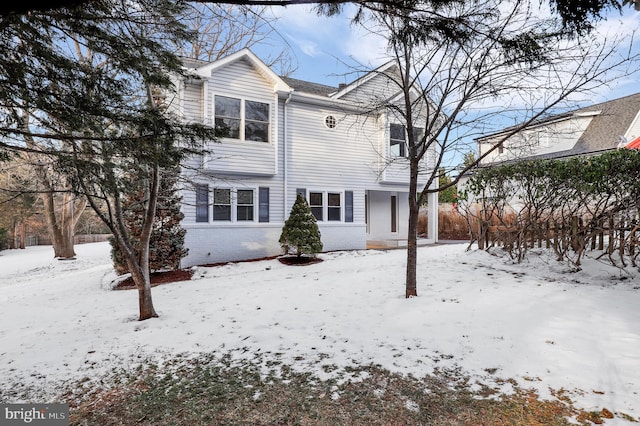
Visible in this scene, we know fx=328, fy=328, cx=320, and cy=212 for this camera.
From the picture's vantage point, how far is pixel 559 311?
433cm

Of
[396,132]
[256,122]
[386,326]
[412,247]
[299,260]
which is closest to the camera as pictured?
[386,326]

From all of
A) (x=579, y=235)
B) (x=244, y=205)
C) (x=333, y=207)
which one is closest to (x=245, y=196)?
(x=244, y=205)

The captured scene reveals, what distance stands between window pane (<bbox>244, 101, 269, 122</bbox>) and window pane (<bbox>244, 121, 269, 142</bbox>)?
6.7 inches

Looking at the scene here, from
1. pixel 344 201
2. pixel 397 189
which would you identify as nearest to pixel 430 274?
pixel 344 201

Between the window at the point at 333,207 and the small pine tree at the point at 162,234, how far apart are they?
5360mm

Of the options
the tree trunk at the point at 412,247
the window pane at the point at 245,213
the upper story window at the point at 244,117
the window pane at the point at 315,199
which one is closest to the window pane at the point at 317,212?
the window pane at the point at 315,199

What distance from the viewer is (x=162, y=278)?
28.7 ft

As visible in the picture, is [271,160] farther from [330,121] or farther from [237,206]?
[330,121]

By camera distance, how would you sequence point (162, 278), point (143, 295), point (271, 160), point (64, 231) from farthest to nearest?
1. point (64, 231)
2. point (271, 160)
3. point (162, 278)
4. point (143, 295)

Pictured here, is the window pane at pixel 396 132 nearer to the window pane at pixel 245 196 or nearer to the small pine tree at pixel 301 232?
the small pine tree at pixel 301 232

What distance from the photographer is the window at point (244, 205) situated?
11102mm

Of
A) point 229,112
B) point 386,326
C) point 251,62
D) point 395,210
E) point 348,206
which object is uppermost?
point 251,62

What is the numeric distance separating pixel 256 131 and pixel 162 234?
4.55m

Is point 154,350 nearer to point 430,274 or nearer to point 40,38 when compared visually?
point 40,38
